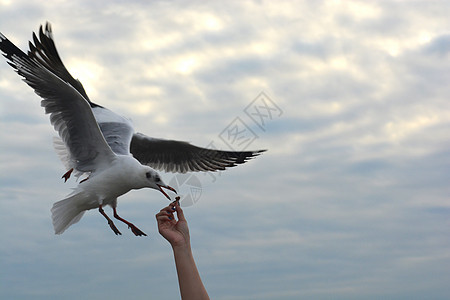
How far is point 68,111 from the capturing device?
537cm

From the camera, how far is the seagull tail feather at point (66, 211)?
16.3 feet

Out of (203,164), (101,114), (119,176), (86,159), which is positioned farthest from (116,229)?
(203,164)

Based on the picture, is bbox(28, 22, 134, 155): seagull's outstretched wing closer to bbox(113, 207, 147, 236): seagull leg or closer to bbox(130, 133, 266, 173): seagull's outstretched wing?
bbox(130, 133, 266, 173): seagull's outstretched wing

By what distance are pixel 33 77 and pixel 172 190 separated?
6.13 ft

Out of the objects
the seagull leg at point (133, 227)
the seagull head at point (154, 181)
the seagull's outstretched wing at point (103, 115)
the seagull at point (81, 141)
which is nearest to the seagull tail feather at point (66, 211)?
the seagull at point (81, 141)

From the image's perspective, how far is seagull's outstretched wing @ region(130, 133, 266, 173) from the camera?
7.30 meters

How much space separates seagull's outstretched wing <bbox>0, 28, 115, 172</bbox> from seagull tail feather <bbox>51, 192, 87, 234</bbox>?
0.41 metres

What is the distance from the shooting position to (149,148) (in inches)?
287

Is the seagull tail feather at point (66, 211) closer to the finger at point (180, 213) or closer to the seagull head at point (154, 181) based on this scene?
the seagull head at point (154, 181)

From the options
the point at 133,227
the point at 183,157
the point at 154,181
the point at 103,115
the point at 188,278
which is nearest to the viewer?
the point at 188,278

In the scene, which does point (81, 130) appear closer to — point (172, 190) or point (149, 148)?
point (172, 190)

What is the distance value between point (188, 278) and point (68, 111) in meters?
3.05

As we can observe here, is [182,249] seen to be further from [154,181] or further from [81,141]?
[81,141]

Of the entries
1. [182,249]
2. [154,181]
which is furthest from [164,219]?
[154,181]
